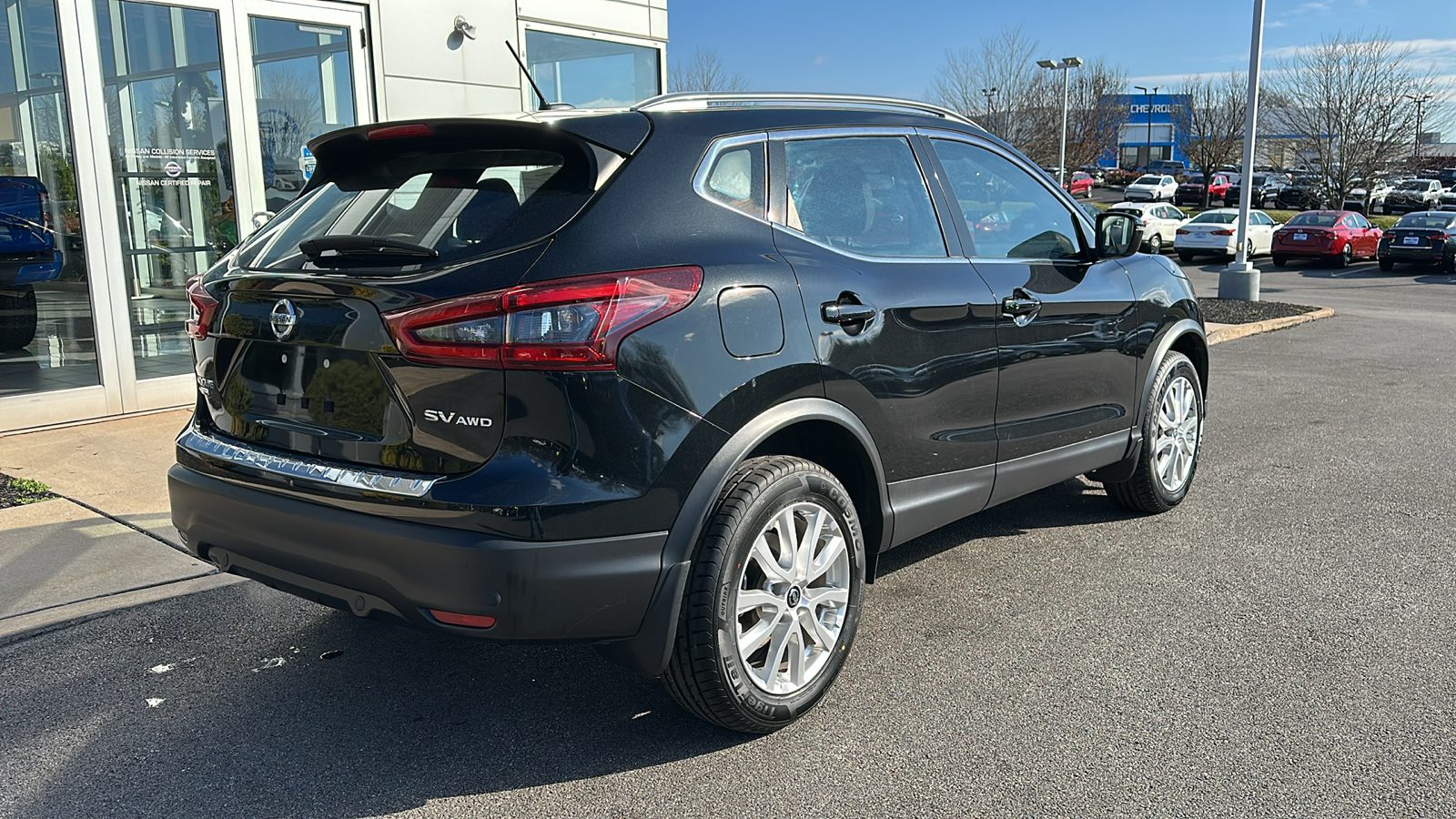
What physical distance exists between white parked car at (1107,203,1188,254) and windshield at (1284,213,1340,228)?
3.24m

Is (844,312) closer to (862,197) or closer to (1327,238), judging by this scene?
(862,197)

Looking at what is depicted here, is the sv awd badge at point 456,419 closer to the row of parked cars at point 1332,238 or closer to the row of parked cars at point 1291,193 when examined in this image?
the row of parked cars at point 1332,238

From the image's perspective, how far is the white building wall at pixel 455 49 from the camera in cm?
896

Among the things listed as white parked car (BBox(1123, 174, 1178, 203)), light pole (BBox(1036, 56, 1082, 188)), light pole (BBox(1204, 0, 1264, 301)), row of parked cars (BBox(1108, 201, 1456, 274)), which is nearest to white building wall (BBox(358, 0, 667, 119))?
light pole (BBox(1204, 0, 1264, 301))

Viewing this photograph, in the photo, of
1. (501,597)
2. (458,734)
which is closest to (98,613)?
(458,734)

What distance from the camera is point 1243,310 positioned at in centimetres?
1576

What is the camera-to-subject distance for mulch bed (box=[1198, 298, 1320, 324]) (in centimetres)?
1505

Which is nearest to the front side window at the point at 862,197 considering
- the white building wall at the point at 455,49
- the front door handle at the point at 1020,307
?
the front door handle at the point at 1020,307

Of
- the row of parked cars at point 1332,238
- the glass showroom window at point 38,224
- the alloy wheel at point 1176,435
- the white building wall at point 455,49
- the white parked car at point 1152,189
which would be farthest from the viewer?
the white parked car at point 1152,189

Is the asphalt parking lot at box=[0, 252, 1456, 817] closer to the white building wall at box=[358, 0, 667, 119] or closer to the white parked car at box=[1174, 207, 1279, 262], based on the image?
the white building wall at box=[358, 0, 667, 119]

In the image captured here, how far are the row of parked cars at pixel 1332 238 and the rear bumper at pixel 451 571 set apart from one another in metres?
25.5

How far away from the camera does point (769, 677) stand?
3225mm

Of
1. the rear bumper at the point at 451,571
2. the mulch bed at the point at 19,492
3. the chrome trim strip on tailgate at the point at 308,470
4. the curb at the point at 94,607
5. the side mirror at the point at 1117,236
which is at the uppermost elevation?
the side mirror at the point at 1117,236

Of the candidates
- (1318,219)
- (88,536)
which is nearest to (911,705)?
(88,536)
